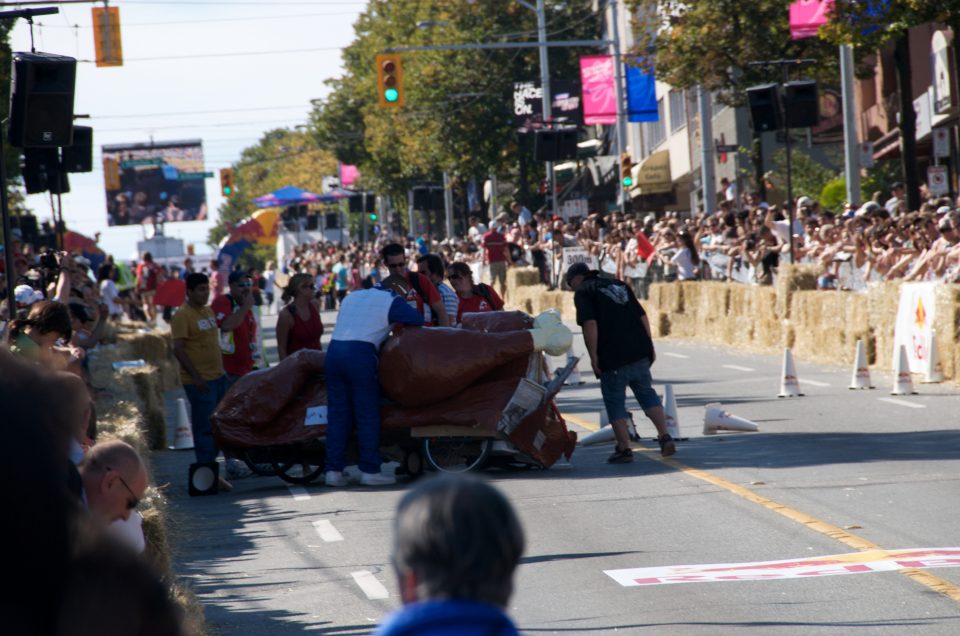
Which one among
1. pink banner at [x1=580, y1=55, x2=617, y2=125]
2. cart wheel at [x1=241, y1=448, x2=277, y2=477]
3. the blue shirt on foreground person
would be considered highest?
pink banner at [x1=580, y1=55, x2=617, y2=125]

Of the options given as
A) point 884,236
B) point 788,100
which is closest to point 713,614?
point 884,236

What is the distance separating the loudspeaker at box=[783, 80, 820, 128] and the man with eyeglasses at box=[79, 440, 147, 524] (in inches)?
942

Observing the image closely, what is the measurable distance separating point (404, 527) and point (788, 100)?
26.0 metres

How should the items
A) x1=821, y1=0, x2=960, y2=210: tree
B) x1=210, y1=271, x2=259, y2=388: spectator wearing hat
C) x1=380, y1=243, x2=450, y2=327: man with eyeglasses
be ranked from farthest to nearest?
x1=821, y1=0, x2=960, y2=210: tree, x1=210, y1=271, x2=259, y2=388: spectator wearing hat, x1=380, y1=243, x2=450, y2=327: man with eyeglasses

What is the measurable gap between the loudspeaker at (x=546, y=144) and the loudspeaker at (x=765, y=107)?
42.1 ft

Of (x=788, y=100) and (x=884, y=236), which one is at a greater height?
(x=788, y=100)

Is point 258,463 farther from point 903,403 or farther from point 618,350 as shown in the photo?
point 903,403

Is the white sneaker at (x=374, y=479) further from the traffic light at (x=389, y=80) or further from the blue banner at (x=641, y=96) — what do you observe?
the blue banner at (x=641, y=96)

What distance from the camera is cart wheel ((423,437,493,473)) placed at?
1359 centimetres

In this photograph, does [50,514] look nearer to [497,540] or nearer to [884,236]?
[497,540]

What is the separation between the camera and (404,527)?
8.71ft

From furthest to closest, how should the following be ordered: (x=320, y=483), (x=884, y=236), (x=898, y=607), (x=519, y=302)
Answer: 1. (x=519, y=302)
2. (x=884, y=236)
3. (x=320, y=483)
4. (x=898, y=607)

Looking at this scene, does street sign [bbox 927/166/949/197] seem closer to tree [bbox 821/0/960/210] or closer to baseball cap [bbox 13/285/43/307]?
tree [bbox 821/0/960/210]

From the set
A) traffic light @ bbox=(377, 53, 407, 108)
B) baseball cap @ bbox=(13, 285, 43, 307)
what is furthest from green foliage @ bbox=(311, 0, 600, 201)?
baseball cap @ bbox=(13, 285, 43, 307)
